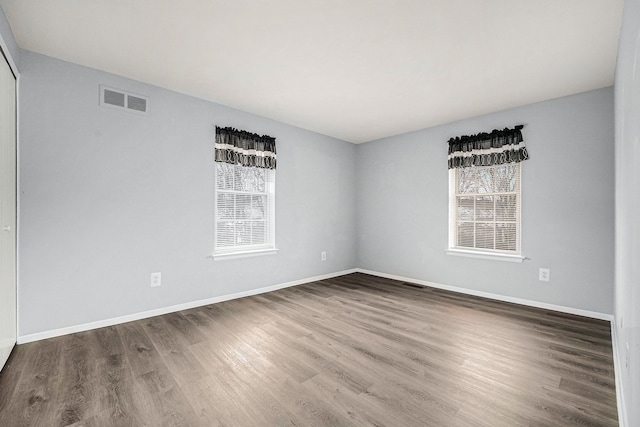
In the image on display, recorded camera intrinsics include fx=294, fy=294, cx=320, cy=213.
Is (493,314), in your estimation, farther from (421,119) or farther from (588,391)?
(421,119)

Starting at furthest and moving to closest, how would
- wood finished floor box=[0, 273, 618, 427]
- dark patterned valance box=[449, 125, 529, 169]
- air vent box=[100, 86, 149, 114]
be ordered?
1. dark patterned valance box=[449, 125, 529, 169]
2. air vent box=[100, 86, 149, 114]
3. wood finished floor box=[0, 273, 618, 427]

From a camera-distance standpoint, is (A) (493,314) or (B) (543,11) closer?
(B) (543,11)

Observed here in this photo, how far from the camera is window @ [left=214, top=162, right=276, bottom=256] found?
3.77 m

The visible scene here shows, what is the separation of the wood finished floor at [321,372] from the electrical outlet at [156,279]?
37cm

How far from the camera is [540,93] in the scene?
10.7 feet

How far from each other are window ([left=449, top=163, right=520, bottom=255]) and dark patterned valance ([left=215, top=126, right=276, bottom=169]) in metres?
2.66

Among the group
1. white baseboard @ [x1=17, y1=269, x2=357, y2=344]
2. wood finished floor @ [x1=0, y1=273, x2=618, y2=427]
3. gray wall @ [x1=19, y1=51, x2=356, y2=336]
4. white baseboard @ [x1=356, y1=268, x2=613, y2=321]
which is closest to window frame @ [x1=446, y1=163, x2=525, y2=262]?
white baseboard @ [x1=356, y1=268, x2=613, y2=321]

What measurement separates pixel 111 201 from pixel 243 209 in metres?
1.50

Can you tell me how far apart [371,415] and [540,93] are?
3.65 m

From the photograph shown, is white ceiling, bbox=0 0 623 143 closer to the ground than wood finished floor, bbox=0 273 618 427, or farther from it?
farther from it

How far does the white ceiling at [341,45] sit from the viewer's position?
78.3 inches

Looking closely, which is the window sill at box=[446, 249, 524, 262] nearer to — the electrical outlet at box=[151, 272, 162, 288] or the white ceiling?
the white ceiling

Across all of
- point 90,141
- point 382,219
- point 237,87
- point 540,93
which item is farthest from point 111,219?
point 540,93

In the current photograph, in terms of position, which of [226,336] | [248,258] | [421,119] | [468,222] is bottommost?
[226,336]
